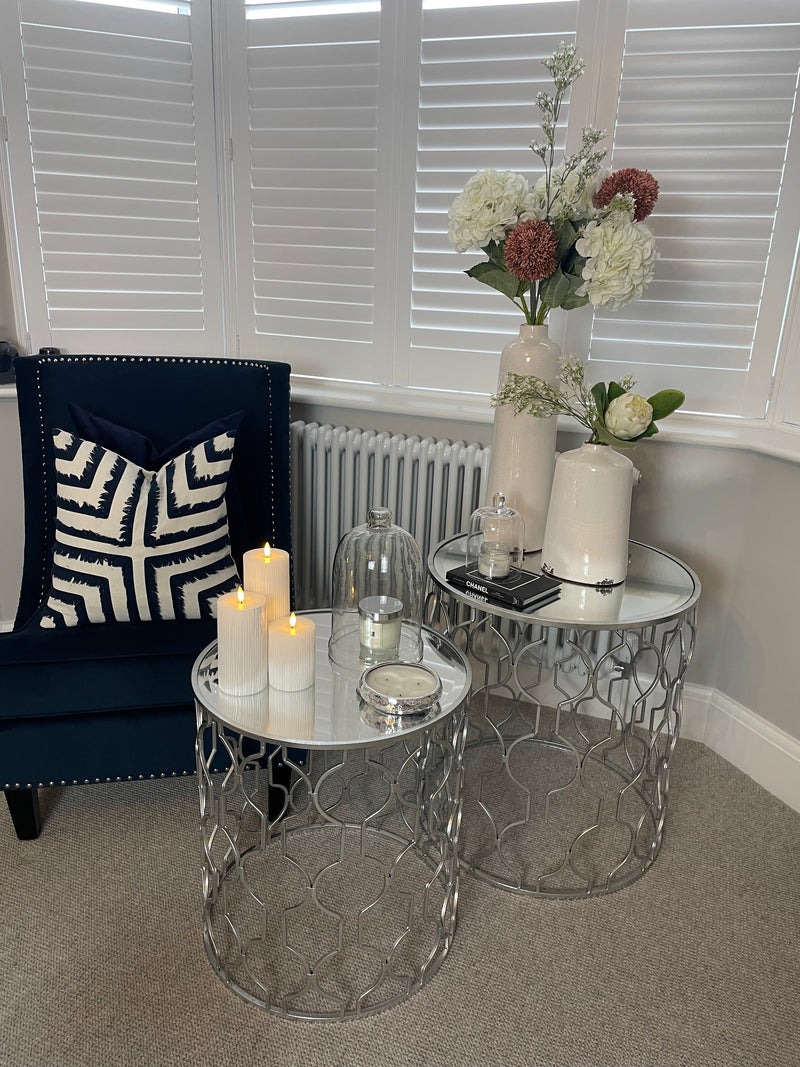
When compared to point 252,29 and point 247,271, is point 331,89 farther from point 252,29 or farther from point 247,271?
point 247,271

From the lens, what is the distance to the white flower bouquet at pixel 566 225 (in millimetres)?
1585

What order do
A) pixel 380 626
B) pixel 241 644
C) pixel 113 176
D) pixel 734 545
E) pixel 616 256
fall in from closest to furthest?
pixel 241 644
pixel 380 626
pixel 616 256
pixel 734 545
pixel 113 176

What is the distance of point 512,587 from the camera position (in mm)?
1620

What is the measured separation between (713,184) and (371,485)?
3.77 feet

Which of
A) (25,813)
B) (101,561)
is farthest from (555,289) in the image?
(25,813)

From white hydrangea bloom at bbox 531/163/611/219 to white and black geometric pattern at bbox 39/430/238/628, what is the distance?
0.91 meters

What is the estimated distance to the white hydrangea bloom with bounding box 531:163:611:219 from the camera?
1.64 meters

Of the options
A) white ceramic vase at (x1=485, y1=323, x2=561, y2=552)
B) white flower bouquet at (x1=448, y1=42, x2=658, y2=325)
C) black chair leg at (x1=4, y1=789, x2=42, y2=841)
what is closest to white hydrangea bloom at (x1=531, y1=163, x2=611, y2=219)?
white flower bouquet at (x1=448, y1=42, x2=658, y2=325)

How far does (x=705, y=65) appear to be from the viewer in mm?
1793

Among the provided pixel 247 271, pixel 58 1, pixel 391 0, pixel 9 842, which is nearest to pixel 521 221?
pixel 391 0

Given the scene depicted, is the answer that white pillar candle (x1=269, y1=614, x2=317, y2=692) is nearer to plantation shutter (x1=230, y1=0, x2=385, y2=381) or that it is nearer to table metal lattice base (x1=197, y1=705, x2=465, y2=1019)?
table metal lattice base (x1=197, y1=705, x2=465, y2=1019)

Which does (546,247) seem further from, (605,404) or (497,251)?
(605,404)

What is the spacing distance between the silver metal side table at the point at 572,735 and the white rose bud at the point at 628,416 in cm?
35

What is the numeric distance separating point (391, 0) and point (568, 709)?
198 cm
